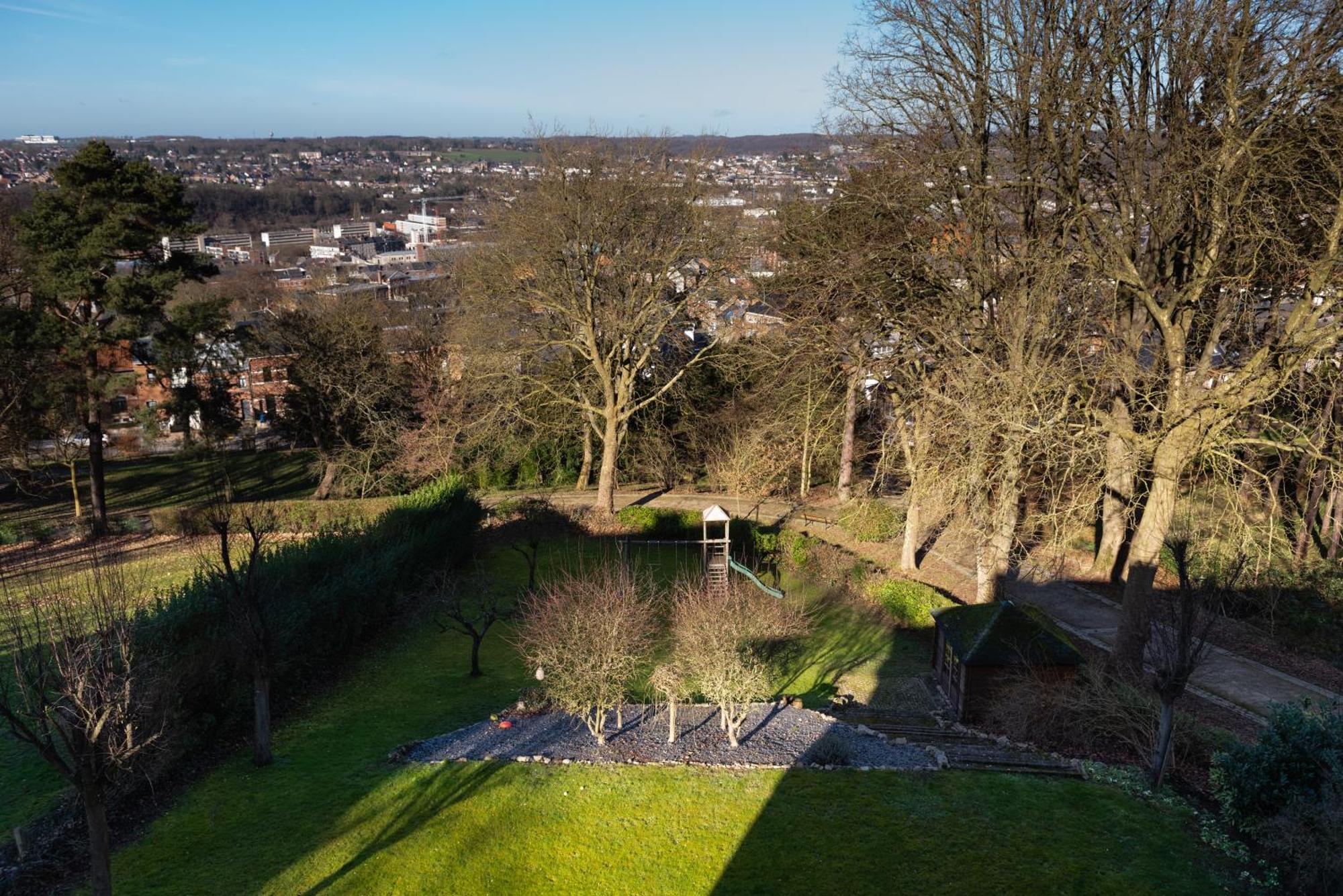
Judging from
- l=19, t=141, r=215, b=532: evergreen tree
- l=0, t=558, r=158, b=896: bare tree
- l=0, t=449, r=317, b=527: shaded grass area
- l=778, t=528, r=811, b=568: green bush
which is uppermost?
l=19, t=141, r=215, b=532: evergreen tree

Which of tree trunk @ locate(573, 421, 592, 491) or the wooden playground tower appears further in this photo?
tree trunk @ locate(573, 421, 592, 491)

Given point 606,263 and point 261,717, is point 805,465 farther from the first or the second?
point 261,717

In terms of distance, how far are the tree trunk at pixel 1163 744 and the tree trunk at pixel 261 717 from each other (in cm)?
1226

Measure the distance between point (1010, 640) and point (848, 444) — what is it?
1255 cm

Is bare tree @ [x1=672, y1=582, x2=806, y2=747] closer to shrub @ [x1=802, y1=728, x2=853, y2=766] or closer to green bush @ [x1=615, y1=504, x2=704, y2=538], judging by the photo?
shrub @ [x1=802, y1=728, x2=853, y2=766]

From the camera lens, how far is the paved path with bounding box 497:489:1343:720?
1500 cm

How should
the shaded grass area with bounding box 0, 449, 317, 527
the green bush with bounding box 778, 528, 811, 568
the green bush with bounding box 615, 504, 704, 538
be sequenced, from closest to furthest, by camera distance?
the green bush with bounding box 778, 528, 811, 568
the green bush with bounding box 615, 504, 704, 538
the shaded grass area with bounding box 0, 449, 317, 527

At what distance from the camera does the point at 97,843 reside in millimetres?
8898

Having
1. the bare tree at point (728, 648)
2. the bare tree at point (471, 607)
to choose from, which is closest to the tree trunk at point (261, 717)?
the bare tree at point (471, 607)

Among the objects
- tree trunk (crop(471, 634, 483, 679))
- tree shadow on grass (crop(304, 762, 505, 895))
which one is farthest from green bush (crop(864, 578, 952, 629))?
tree shadow on grass (crop(304, 762, 505, 895))

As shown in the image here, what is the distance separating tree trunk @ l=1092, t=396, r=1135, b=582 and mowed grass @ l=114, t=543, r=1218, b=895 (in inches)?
248

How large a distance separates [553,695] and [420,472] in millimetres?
17561

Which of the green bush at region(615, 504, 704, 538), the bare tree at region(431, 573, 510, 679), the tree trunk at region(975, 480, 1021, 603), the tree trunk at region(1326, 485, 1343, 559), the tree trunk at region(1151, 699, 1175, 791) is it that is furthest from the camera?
the green bush at region(615, 504, 704, 538)

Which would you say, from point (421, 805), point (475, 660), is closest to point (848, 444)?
point (475, 660)
